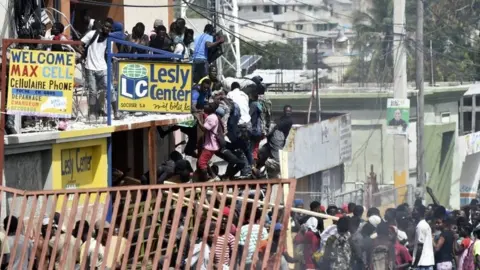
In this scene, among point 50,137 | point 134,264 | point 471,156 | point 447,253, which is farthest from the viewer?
point 471,156

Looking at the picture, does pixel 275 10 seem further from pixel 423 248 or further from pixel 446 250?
pixel 423 248

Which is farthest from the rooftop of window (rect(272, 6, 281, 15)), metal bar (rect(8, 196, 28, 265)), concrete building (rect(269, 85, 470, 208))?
window (rect(272, 6, 281, 15))

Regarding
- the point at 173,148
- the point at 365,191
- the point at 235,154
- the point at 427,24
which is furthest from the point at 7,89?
the point at 427,24

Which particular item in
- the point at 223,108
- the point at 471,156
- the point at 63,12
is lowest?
the point at 471,156

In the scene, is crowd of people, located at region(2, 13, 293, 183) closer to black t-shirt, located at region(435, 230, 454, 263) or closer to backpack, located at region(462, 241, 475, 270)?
black t-shirt, located at region(435, 230, 454, 263)

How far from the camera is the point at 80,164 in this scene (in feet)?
49.0

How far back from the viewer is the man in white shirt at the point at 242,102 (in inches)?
661

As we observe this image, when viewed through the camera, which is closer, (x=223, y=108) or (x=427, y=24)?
(x=223, y=108)

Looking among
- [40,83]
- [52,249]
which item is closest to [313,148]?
[40,83]

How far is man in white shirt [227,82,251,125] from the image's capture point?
16.8 meters

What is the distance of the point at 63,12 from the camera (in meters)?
16.8

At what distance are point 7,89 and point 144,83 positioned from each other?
241cm

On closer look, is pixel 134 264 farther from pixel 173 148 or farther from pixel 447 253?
pixel 173 148

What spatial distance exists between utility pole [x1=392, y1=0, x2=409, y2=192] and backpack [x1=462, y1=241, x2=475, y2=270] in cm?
965
